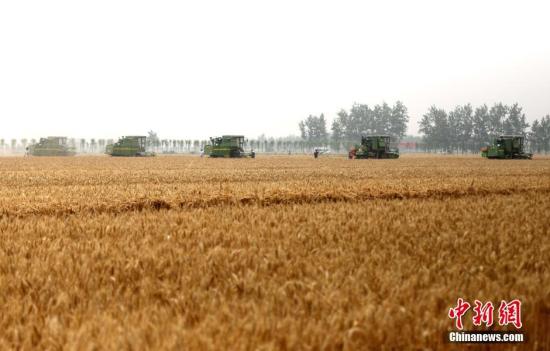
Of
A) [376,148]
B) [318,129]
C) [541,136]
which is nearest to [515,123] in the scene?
[541,136]

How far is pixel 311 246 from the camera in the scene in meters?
5.33

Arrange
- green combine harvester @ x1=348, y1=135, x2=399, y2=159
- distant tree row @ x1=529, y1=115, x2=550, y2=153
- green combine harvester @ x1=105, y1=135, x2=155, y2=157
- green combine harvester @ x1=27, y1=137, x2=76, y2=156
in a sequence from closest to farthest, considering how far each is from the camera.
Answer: green combine harvester @ x1=348, y1=135, x2=399, y2=159 → green combine harvester @ x1=105, y1=135, x2=155, y2=157 → green combine harvester @ x1=27, y1=137, x2=76, y2=156 → distant tree row @ x1=529, y1=115, x2=550, y2=153

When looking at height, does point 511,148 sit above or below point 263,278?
above

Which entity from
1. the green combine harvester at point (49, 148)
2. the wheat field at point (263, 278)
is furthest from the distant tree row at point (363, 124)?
the wheat field at point (263, 278)

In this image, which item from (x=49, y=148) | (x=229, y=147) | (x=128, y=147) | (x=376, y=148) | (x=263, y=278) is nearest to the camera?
(x=263, y=278)

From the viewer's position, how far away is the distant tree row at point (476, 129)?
548 feet

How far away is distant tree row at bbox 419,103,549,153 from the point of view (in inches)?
6575

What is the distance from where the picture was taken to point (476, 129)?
174000 millimetres

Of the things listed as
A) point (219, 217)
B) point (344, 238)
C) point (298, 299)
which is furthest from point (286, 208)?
point (298, 299)

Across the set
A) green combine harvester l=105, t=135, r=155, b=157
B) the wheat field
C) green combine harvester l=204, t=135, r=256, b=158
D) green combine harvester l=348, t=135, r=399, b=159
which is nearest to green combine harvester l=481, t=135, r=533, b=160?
green combine harvester l=348, t=135, r=399, b=159

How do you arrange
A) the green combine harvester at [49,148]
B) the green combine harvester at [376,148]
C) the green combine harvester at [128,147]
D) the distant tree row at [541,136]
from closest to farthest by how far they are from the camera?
the green combine harvester at [376,148], the green combine harvester at [128,147], the green combine harvester at [49,148], the distant tree row at [541,136]

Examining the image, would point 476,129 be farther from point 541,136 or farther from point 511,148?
point 511,148

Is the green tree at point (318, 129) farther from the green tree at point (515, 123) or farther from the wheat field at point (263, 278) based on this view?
the wheat field at point (263, 278)

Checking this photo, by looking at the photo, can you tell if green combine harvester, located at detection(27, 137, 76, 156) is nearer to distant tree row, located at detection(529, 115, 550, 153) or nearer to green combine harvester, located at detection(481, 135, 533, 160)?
green combine harvester, located at detection(481, 135, 533, 160)
